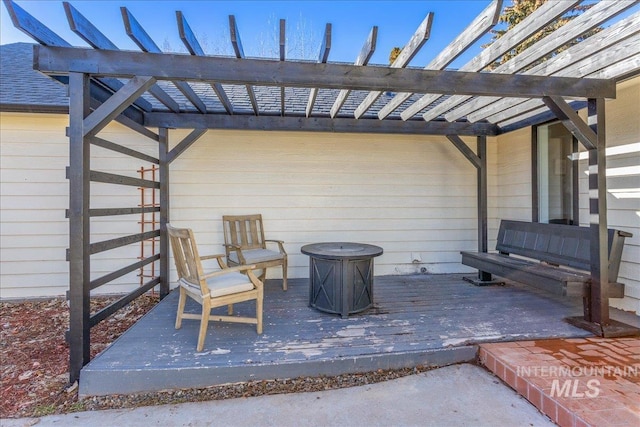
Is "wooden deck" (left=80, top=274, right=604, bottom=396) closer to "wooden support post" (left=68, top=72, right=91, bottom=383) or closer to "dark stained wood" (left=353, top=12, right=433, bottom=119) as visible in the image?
"wooden support post" (left=68, top=72, right=91, bottom=383)

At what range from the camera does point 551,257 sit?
367 cm

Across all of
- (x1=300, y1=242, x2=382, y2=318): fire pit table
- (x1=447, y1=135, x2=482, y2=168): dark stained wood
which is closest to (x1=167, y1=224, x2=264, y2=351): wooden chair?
(x1=300, y1=242, x2=382, y2=318): fire pit table

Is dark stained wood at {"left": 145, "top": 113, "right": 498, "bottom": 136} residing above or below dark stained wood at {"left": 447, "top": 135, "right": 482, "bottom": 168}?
above

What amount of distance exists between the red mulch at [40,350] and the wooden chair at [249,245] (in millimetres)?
1304

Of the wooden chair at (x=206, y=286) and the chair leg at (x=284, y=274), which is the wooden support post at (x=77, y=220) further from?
the chair leg at (x=284, y=274)

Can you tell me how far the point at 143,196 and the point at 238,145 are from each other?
1526 millimetres

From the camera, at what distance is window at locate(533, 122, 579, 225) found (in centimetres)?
404

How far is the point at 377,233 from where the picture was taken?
17.0ft

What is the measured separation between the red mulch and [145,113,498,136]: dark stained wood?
7.97 ft

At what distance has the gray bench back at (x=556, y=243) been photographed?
3.13 meters

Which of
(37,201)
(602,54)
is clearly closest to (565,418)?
(602,54)

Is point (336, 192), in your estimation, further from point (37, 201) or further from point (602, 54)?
point (37, 201)

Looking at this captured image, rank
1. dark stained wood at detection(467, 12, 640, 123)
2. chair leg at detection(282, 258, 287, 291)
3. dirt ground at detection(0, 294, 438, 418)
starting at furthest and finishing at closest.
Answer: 1. chair leg at detection(282, 258, 287, 291)
2. dark stained wood at detection(467, 12, 640, 123)
3. dirt ground at detection(0, 294, 438, 418)

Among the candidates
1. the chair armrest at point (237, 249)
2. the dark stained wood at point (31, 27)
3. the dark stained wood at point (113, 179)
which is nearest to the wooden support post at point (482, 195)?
the chair armrest at point (237, 249)
